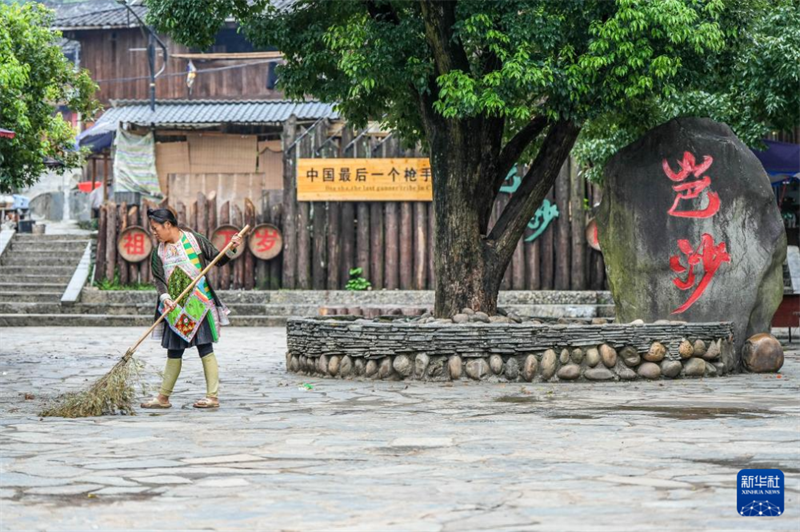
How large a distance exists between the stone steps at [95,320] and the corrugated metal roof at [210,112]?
6644mm

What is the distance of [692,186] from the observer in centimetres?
1197

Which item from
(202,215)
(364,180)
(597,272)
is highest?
(364,180)

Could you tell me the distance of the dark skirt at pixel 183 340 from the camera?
877 cm

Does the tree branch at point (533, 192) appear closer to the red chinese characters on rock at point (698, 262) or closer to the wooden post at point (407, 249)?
the red chinese characters on rock at point (698, 262)

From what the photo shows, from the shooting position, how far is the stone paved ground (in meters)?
4.63

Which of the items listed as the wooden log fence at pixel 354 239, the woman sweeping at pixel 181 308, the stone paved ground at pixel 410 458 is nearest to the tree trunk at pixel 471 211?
the stone paved ground at pixel 410 458

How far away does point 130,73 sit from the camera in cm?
3002

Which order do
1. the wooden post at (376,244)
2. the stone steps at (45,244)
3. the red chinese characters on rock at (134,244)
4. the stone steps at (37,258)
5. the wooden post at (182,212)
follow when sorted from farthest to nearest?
the stone steps at (45,244), the stone steps at (37,258), the red chinese characters on rock at (134,244), the wooden post at (182,212), the wooden post at (376,244)

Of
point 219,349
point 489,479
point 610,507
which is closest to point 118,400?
point 489,479

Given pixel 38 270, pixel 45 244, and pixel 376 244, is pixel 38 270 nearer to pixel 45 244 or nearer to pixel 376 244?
pixel 45 244

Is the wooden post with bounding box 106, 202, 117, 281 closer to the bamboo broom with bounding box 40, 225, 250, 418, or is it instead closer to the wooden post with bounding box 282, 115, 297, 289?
the wooden post with bounding box 282, 115, 297, 289

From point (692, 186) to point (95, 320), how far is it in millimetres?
12012

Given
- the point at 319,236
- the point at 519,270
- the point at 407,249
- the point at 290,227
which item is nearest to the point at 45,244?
the point at 290,227

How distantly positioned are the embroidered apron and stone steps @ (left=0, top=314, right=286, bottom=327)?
1142cm
